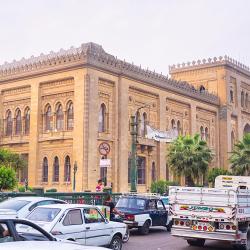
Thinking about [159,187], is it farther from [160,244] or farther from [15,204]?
[15,204]

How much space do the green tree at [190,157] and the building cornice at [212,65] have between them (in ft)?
58.2

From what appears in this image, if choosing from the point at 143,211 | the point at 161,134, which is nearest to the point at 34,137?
the point at 161,134

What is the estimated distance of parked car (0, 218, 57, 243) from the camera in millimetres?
5525

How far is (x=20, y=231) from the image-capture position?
633 cm

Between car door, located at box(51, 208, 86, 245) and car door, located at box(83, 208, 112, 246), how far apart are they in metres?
0.18

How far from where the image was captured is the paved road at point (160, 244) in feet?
44.5

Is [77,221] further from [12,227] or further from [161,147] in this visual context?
[161,147]

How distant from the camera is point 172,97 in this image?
42594 millimetres

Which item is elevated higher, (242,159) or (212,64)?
(212,64)

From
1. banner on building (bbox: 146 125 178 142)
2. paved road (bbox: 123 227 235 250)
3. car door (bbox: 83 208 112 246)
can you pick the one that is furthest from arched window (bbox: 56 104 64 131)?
car door (bbox: 83 208 112 246)

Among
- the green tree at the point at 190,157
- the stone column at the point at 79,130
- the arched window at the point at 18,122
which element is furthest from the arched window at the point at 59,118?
the green tree at the point at 190,157

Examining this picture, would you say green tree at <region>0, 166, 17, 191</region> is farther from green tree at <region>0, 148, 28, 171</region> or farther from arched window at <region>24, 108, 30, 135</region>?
arched window at <region>24, 108, 30, 135</region>

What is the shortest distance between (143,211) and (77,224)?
6.44 m

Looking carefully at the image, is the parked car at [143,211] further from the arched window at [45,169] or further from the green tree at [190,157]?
the arched window at [45,169]
